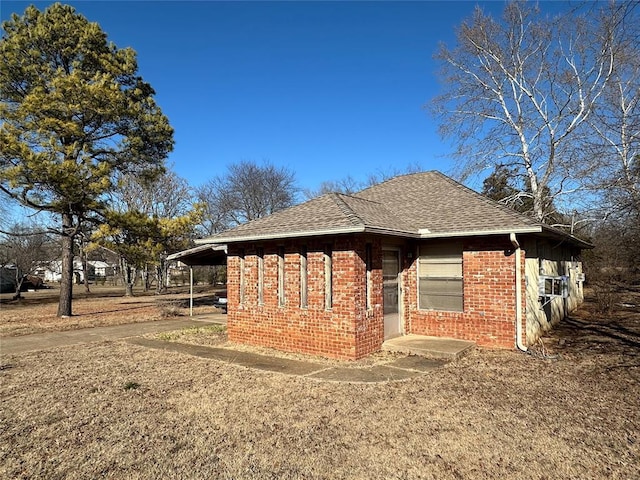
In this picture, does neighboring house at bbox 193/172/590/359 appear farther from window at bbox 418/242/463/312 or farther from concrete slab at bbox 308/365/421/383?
concrete slab at bbox 308/365/421/383

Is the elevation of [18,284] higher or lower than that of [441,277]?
lower

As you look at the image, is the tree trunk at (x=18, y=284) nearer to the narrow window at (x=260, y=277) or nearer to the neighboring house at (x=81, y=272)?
the narrow window at (x=260, y=277)

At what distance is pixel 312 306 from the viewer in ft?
28.8

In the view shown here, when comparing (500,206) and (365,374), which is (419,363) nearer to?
(365,374)

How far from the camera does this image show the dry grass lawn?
13.2 ft

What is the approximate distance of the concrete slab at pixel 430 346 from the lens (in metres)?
8.30

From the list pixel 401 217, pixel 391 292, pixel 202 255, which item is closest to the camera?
pixel 391 292

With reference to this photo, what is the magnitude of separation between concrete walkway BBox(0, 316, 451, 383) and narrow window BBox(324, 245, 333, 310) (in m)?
1.18

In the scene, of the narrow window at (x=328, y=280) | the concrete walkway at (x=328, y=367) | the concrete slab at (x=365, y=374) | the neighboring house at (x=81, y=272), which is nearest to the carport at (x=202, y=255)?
the concrete walkway at (x=328, y=367)

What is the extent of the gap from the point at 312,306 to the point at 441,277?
10.2 ft

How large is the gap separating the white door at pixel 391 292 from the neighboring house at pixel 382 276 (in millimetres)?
23

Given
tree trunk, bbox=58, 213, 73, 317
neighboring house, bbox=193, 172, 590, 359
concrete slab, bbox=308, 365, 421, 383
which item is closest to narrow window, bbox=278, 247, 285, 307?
neighboring house, bbox=193, 172, 590, 359

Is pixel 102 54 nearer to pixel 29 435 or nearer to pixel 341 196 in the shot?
pixel 341 196

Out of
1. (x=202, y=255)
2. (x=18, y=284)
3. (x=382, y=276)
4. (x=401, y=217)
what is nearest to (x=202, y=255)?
(x=202, y=255)
